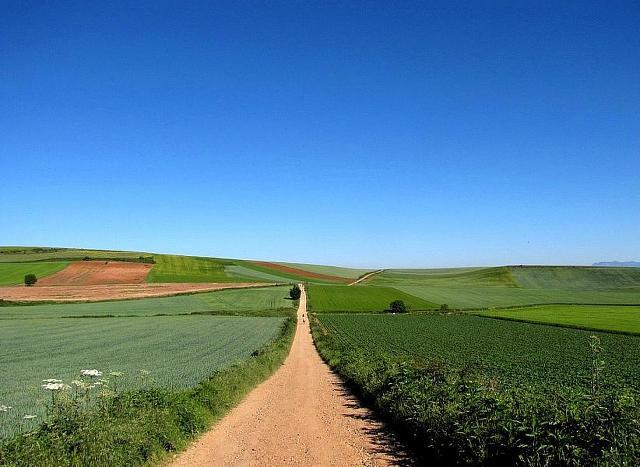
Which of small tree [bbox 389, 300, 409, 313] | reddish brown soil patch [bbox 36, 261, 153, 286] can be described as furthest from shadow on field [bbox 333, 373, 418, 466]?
reddish brown soil patch [bbox 36, 261, 153, 286]

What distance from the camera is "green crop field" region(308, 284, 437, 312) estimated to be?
79525mm

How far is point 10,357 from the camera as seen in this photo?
2898 cm

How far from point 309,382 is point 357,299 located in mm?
67804

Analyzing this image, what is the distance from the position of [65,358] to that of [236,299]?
181 feet

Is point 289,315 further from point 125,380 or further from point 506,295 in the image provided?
point 506,295

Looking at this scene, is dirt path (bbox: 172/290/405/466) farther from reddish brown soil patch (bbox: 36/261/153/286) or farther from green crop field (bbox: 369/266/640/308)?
reddish brown soil patch (bbox: 36/261/153/286)

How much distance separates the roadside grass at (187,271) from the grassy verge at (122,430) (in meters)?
95.0

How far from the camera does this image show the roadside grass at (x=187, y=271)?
110m

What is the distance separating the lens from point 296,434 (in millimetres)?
13602

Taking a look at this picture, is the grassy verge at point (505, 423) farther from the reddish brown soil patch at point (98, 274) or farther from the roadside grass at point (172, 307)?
the reddish brown soil patch at point (98, 274)

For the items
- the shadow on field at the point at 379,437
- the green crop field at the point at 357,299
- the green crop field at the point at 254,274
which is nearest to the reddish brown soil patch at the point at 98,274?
the green crop field at the point at 254,274

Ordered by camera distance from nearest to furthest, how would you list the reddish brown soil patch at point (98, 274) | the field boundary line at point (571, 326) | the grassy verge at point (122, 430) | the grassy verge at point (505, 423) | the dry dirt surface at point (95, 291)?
the grassy verge at point (505, 423)
the grassy verge at point (122, 430)
the field boundary line at point (571, 326)
the dry dirt surface at point (95, 291)
the reddish brown soil patch at point (98, 274)

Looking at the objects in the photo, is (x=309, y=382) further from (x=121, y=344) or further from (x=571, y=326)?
(x=571, y=326)

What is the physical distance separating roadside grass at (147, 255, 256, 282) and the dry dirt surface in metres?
9.68
